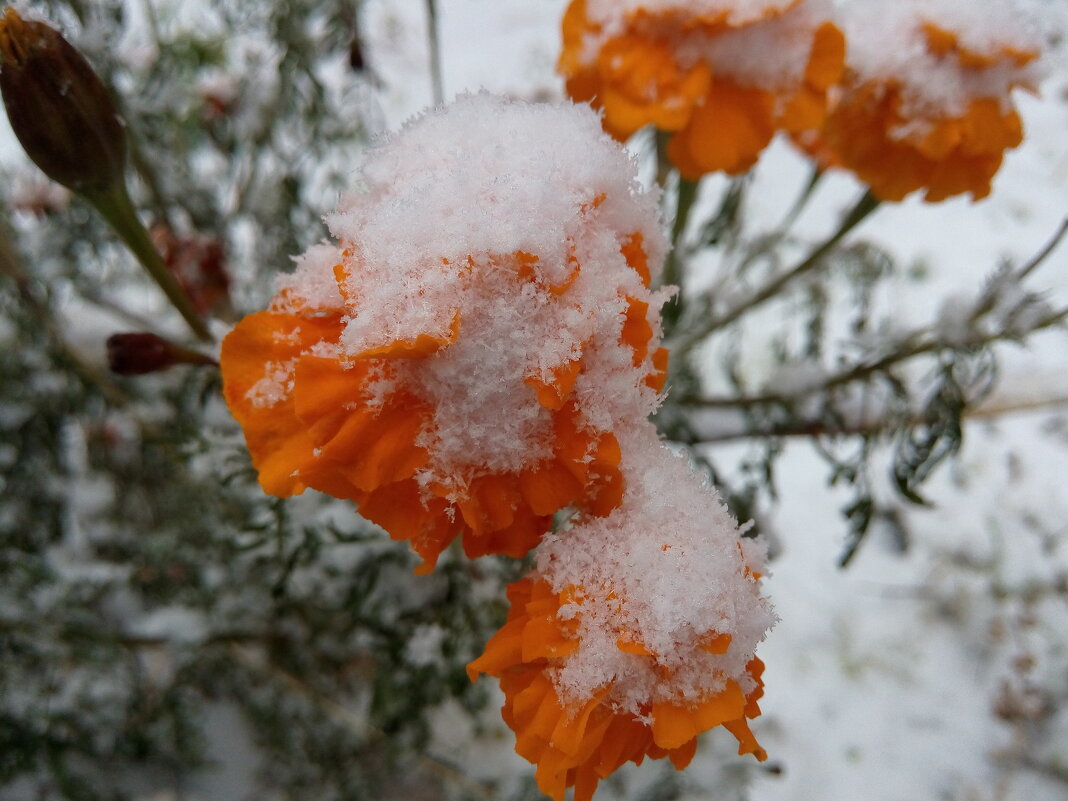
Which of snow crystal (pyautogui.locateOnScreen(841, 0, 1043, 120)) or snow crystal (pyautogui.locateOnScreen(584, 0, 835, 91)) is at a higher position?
snow crystal (pyautogui.locateOnScreen(841, 0, 1043, 120))

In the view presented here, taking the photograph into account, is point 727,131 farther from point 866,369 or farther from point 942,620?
point 942,620

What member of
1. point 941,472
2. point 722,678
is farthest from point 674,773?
point 941,472

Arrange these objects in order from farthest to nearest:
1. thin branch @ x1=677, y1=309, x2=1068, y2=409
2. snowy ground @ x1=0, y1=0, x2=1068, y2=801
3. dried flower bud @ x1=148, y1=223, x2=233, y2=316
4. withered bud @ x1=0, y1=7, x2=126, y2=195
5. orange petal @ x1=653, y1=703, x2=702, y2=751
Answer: snowy ground @ x1=0, y1=0, x2=1068, y2=801
dried flower bud @ x1=148, y1=223, x2=233, y2=316
thin branch @ x1=677, y1=309, x2=1068, y2=409
withered bud @ x1=0, y1=7, x2=126, y2=195
orange petal @ x1=653, y1=703, x2=702, y2=751

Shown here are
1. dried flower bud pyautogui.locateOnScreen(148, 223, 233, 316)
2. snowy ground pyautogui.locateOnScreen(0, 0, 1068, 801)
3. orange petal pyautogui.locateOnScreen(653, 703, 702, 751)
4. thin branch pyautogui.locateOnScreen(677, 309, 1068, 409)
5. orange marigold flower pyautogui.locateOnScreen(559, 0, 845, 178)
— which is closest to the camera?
orange petal pyautogui.locateOnScreen(653, 703, 702, 751)

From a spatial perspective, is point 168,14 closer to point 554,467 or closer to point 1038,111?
point 554,467

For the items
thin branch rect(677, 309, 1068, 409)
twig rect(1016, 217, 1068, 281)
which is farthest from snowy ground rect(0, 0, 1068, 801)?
twig rect(1016, 217, 1068, 281)

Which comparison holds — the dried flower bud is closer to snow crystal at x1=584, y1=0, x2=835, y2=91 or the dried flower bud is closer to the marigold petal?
snow crystal at x1=584, y1=0, x2=835, y2=91

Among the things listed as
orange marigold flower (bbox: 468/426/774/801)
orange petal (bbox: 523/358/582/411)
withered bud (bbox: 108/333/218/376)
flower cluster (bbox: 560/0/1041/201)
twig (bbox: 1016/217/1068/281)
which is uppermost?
flower cluster (bbox: 560/0/1041/201)
